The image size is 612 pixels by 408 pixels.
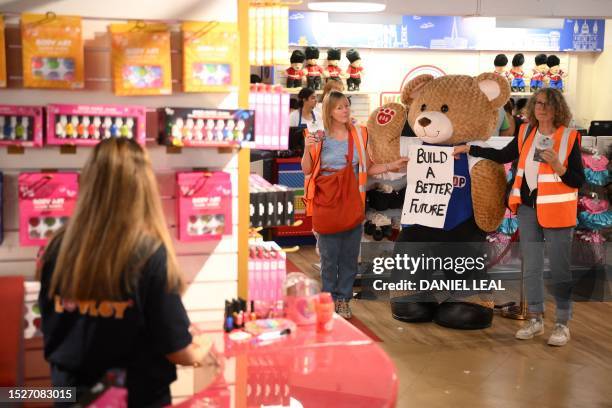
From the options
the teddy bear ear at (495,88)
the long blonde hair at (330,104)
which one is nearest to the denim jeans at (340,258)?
the long blonde hair at (330,104)

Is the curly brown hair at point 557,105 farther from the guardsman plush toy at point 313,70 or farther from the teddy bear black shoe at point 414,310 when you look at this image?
the guardsman plush toy at point 313,70

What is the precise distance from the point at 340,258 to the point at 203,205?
276cm

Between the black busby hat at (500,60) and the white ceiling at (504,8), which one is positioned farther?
the black busby hat at (500,60)

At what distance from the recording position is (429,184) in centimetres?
577

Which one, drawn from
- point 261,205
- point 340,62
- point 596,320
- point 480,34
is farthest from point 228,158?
point 480,34

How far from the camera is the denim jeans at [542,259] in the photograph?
17.9ft

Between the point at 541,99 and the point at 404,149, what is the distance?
3.72 ft

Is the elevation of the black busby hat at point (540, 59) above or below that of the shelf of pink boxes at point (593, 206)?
above

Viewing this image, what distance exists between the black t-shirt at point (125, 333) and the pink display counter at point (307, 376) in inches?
7.3

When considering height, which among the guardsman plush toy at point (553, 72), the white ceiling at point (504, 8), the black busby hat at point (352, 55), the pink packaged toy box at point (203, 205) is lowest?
the pink packaged toy box at point (203, 205)

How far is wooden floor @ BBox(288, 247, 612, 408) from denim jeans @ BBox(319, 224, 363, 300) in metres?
0.35

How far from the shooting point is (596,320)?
249 inches

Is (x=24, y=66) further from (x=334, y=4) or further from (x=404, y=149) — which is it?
(x=404, y=149)

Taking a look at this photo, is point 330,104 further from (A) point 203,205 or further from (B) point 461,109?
(A) point 203,205
